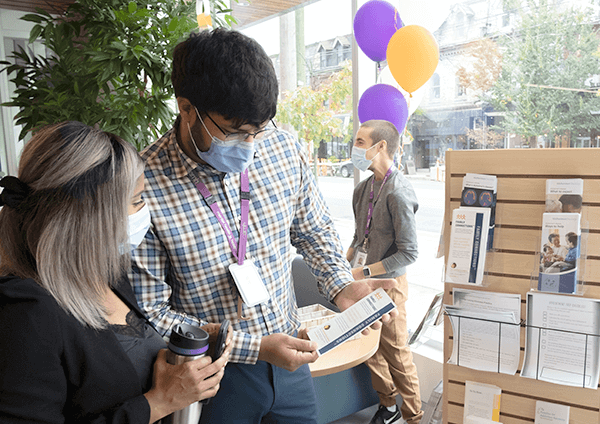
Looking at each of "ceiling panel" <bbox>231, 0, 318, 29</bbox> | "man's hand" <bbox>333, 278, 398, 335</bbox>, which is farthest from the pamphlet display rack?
"ceiling panel" <bbox>231, 0, 318, 29</bbox>

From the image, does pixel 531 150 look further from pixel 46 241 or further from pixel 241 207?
pixel 46 241

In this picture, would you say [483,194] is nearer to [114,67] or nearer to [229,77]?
[229,77]

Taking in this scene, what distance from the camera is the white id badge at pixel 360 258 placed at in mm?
2744

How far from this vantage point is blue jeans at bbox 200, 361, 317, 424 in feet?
4.11

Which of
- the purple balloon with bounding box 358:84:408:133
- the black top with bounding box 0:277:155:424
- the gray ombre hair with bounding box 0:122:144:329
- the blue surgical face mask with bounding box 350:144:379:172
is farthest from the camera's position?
the blue surgical face mask with bounding box 350:144:379:172

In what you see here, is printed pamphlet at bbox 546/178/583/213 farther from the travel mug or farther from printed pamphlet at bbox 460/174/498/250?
the travel mug

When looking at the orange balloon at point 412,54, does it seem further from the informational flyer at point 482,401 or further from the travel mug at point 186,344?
the travel mug at point 186,344

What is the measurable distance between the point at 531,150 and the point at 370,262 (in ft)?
5.07

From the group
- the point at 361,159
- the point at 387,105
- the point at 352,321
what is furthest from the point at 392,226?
the point at 352,321

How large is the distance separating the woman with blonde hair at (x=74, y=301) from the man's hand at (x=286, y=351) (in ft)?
0.54

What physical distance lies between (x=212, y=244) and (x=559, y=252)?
3.06 ft

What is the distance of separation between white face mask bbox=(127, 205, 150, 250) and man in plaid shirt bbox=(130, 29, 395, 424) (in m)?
0.06

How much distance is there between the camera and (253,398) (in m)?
1.25

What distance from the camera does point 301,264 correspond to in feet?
10.1
